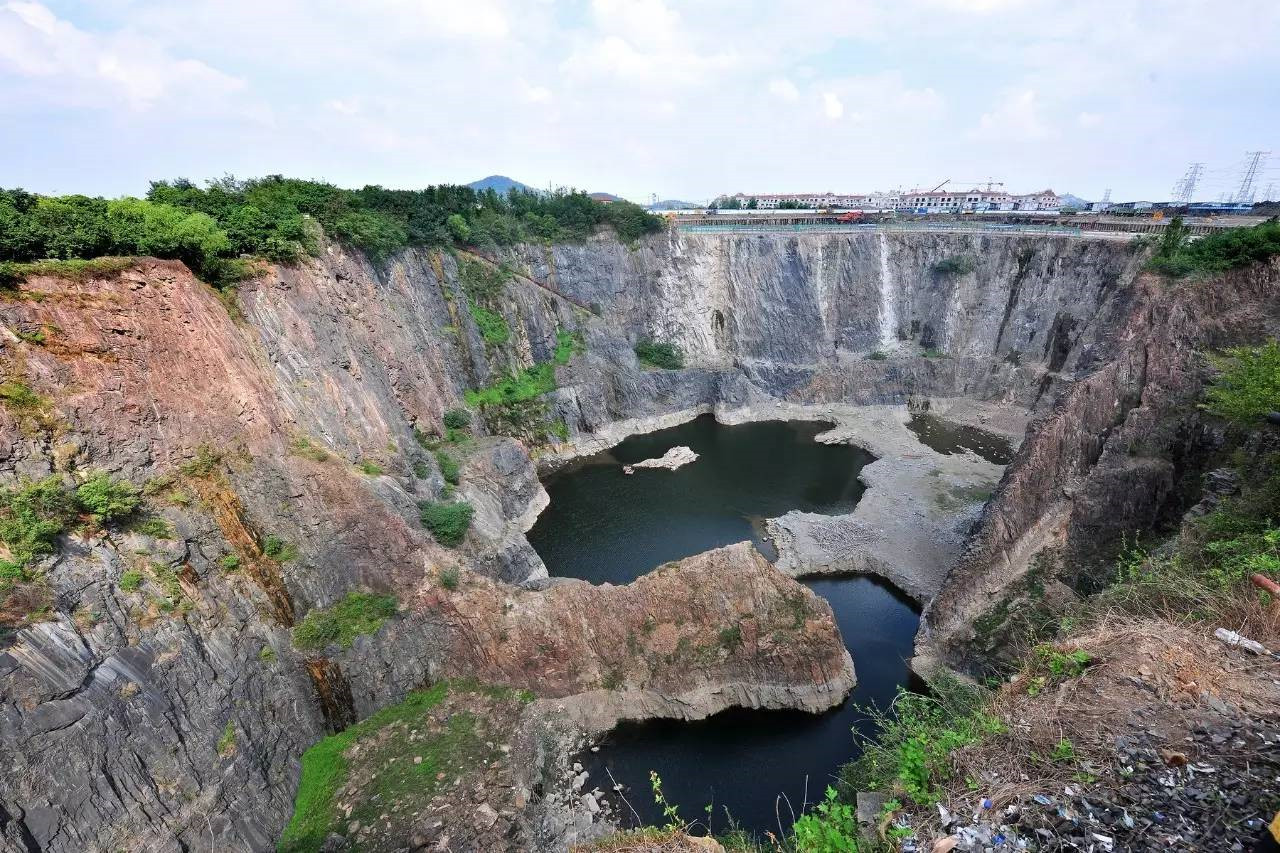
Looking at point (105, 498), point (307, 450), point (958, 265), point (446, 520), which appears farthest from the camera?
point (958, 265)

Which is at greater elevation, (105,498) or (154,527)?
(105,498)

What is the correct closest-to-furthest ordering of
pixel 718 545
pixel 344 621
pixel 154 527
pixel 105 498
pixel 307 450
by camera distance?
pixel 105 498, pixel 154 527, pixel 344 621, pixel 307 450, pixel 718 545

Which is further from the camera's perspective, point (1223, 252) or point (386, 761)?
point (1223, 252)

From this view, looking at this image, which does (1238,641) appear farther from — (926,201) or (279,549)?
(926,201)

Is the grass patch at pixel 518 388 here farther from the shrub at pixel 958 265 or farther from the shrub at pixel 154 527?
the shrub at pixel 958 265

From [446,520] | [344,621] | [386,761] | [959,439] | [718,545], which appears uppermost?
[446,520]

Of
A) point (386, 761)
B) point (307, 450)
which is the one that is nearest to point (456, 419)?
point (307, 450)

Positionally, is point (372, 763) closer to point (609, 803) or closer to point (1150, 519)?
point (609, 803)

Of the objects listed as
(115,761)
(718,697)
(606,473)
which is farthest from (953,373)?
(115,761)

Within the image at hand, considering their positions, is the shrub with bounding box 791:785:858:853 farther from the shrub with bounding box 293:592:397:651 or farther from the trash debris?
the shrub with bounding box 293:592:397:651
